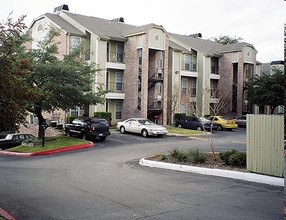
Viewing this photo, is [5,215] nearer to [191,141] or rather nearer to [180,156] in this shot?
[180,156]

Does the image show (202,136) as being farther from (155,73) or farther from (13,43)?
(13,43)

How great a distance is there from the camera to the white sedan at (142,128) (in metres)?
25.0

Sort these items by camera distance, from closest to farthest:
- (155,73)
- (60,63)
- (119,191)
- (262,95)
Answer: (119,191) < (262,95) < (60,63) < (155,73)

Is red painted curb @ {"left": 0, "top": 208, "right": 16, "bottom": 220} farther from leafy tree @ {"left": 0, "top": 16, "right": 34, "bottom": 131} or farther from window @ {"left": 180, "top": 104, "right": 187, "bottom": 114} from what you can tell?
window @ {"left": 180, "top": 104, "right": 187, "bottom": 114}

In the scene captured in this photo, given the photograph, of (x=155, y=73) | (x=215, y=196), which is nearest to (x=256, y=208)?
(x=215, y=196)

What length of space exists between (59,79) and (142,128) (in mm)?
6818

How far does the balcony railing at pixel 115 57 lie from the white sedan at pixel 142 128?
22.8ft

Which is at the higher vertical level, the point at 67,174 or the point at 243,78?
the point at 243,78

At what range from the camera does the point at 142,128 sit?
25484 millimetres

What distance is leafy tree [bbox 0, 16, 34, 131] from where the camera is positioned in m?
7.17

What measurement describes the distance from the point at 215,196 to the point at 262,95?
9.92 ft

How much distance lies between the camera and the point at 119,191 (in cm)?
858

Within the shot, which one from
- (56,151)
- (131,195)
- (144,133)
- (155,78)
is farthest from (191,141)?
(131,195)

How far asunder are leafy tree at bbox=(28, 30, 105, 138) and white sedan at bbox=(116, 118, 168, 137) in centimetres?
329
